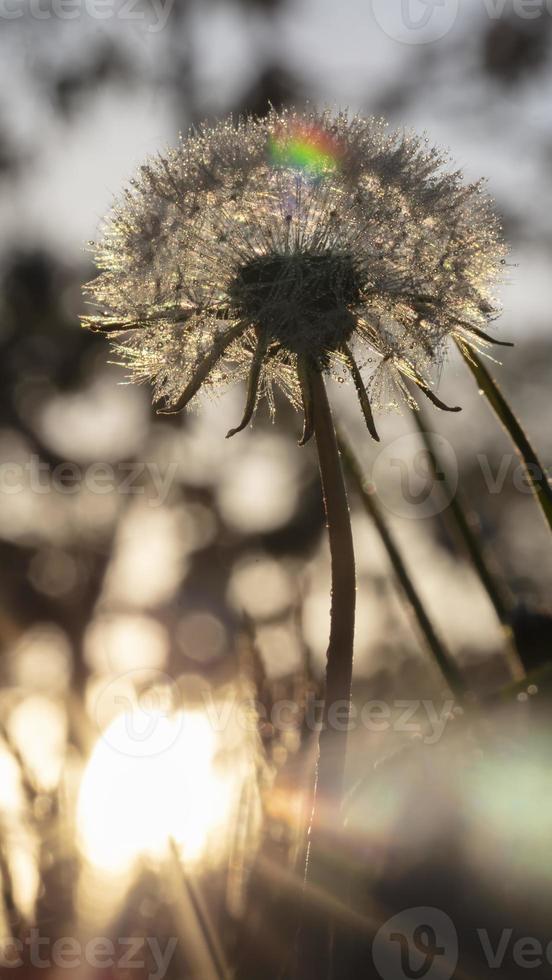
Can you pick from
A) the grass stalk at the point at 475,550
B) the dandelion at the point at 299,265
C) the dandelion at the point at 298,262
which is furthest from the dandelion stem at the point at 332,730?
the grass stalk at the point at 475,550

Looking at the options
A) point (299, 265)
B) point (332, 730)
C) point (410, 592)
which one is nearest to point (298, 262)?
point (299, 265)

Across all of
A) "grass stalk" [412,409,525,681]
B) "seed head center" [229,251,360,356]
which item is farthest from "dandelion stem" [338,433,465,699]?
"seed head center" [229,251,360,356]

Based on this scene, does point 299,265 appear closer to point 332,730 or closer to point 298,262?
point 298,262

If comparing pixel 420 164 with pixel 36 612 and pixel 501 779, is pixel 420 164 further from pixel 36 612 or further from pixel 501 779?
pixel 36 612

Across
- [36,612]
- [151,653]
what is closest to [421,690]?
[151,653]

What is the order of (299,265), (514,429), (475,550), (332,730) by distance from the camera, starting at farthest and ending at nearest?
(475,550) < (299,265) < (514,429) < (332,730)

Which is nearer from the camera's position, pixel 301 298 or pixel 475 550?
pixel 301 298

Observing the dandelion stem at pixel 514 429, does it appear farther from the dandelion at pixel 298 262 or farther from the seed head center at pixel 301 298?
the seed head center at pixel 301 298
